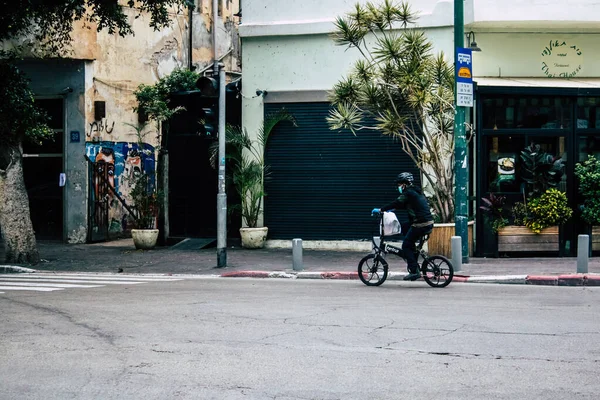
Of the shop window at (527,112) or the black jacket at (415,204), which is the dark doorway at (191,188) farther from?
the black jacket at (415,204)

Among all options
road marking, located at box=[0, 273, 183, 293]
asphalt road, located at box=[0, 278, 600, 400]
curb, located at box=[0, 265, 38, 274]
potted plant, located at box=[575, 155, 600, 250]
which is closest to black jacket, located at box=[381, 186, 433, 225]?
asphalt road, located at box=[0, 278, 600, 400]

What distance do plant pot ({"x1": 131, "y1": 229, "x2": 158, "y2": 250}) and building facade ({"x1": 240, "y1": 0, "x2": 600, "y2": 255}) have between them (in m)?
3.04

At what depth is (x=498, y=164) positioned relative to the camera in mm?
19125

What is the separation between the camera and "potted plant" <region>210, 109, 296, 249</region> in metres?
21.0

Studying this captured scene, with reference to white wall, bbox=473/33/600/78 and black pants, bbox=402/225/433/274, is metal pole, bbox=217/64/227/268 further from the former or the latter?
white wall, bbox=473/33/600/78

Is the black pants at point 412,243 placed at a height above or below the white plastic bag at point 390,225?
below

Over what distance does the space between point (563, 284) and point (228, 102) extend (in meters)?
11.2

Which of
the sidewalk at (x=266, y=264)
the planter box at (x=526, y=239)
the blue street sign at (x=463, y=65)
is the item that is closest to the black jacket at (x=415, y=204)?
the sidewalk at (x=266, y=264)

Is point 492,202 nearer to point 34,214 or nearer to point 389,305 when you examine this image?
point 389,305

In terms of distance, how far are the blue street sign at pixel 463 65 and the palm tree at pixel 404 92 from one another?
4.98 feet

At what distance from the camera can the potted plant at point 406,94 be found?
1806cm

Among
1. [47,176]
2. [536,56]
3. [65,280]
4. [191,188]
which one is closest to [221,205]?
[65,280]

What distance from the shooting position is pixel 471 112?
1936 cm

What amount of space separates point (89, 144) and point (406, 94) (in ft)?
32.3
